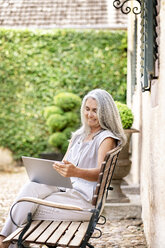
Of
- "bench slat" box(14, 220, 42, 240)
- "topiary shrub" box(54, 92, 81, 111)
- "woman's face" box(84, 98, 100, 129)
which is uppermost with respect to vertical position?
"woman's face" box(84, 98, 100, 129)

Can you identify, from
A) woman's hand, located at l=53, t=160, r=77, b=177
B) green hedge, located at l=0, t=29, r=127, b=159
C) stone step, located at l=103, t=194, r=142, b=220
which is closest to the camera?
woman's hand, located at l=53, t=160, r=77, b=177

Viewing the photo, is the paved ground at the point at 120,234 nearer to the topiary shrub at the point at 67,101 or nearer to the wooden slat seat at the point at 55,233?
the wooden slat seat at the point at 55,233

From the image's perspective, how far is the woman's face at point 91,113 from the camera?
3533mm

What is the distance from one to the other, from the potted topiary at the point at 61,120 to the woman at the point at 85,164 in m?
6.61

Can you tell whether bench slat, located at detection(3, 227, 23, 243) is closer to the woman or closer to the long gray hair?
the woman

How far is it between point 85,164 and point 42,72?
8.12m

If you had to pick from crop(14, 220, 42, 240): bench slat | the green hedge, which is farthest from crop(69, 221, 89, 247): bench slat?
the green hedge

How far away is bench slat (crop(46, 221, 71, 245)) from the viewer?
2.70m

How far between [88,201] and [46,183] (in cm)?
34

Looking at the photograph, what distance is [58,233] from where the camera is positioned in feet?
9.45

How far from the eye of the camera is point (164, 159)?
10.5ft

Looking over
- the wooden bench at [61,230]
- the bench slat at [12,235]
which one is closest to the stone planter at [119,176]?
the wooden bench at [61,230]

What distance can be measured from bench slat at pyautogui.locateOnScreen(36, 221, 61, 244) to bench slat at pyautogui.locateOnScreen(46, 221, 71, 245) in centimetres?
3

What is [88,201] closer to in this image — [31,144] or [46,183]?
[46,183]
